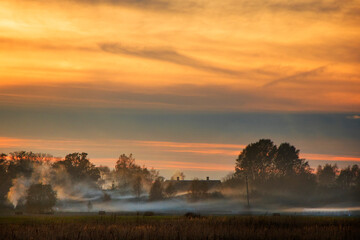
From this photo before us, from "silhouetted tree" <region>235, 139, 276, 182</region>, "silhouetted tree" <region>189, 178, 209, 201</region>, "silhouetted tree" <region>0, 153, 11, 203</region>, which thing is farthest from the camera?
"silhouetted tree" <region>235, 139, 276, 182</region>

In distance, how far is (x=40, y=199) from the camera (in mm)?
125500

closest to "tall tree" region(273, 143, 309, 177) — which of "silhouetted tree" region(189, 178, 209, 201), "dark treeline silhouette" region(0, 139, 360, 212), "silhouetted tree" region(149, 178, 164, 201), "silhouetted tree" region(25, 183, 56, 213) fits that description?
"dark treeline silhouette" region(0, 139, 360, 212)

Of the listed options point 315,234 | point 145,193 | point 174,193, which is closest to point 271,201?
point 174,193

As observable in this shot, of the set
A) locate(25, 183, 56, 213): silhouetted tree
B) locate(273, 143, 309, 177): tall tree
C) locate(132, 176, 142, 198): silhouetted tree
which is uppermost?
locate(273, 143, 309, 177): tall tree

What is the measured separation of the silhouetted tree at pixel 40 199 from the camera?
410ft

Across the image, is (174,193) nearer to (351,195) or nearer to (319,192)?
(319,192)

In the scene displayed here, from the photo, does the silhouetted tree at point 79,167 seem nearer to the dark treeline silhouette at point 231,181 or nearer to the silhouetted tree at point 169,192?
the dark treeline silhouette at point 231,181

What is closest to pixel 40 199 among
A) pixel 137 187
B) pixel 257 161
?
pixel 137 187

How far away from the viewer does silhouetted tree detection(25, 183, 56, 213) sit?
12488 centimetres

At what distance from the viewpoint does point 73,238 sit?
41281 millimetres

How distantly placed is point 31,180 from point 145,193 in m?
43.1

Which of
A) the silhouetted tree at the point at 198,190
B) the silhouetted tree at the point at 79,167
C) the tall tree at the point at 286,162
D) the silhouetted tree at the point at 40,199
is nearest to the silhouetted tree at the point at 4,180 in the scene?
the silhouetted tree at the point at 79,167

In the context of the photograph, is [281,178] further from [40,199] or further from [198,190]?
[40,199]

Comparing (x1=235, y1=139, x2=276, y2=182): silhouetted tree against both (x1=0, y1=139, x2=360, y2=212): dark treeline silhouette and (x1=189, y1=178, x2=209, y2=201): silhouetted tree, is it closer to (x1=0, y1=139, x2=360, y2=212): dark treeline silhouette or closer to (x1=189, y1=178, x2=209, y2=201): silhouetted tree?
(x1=0, y1=139, x2=360, y2=212): dark treeline silhouette
